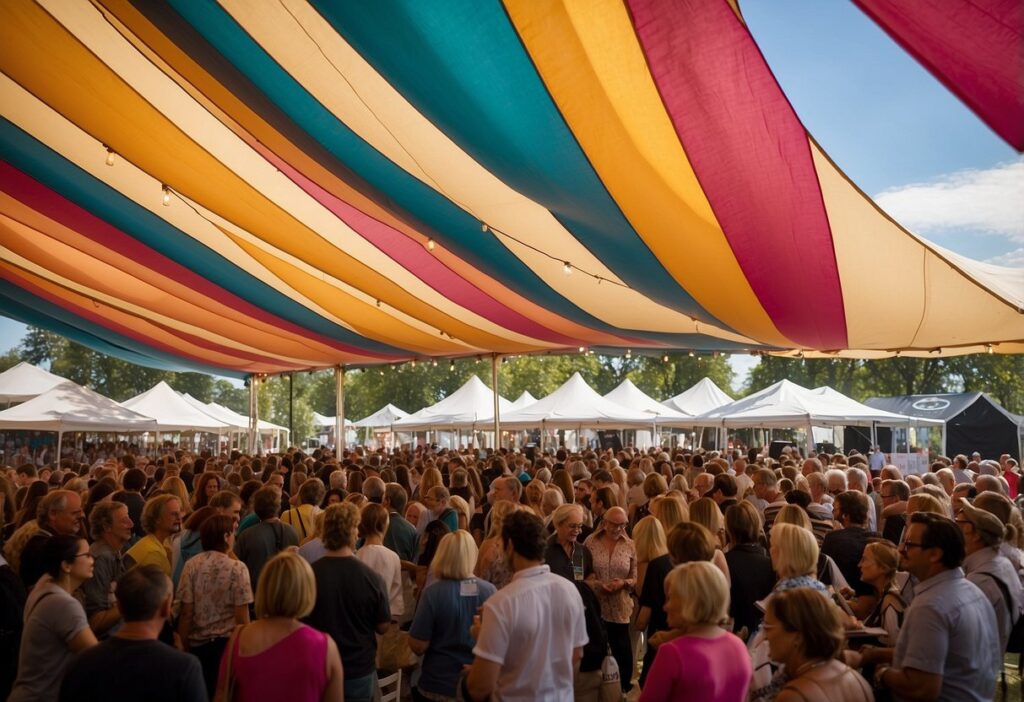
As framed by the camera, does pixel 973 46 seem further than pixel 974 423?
No

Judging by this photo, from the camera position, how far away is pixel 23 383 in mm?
20969

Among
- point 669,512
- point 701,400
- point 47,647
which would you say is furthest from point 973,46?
point 701,400

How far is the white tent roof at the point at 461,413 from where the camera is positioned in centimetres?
2180

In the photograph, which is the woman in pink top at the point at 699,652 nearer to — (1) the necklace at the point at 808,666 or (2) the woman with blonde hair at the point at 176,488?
(1) the necklace at the point at 808,666

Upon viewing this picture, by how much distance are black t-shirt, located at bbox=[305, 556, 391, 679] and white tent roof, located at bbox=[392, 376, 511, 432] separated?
58.2ft

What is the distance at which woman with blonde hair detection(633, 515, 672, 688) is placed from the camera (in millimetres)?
4148

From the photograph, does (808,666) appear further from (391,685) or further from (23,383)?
(23,383)

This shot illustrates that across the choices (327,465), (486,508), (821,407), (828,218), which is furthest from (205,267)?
(821,407)

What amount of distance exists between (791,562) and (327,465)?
580 cm

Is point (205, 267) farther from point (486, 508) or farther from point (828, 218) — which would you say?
point (828, 218)

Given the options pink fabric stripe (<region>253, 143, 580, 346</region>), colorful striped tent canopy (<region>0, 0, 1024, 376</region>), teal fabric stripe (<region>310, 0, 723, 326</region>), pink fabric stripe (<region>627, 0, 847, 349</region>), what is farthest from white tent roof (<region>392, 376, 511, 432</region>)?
teal fabric stripe (<region>310, 0, 723, 326</region>)

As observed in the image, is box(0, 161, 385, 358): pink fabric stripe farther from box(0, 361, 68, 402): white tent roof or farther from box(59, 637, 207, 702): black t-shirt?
box(0, 361, 68, 402): white tent roof

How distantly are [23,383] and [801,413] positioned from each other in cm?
1852

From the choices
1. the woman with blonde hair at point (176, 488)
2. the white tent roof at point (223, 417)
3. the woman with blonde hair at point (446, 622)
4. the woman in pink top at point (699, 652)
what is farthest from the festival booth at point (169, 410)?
the woman in pink top at point (699, 652)
